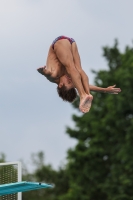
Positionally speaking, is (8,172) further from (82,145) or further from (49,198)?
(49,198)

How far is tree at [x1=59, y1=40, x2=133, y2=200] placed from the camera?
1382 inches

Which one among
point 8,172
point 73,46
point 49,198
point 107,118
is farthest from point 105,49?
point 73,46

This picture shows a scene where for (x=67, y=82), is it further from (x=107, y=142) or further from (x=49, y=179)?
(x=49, y=179)

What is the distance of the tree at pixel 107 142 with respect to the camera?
35.1 meters

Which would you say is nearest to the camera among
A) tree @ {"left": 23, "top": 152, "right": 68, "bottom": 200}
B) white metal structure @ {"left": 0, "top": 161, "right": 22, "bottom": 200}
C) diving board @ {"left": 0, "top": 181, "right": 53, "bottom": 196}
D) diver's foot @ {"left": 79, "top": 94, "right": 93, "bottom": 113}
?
diver's foot @ {"left": 79, "top": 94, "right": 93, "bottom": 113}

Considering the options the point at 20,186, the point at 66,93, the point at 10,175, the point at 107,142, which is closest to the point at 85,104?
the point at 66,93

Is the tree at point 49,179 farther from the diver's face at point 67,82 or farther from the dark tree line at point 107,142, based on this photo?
the diver's face at point 67,82

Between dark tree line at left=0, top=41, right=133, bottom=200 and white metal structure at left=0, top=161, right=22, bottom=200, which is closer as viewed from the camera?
white metal structure at left=0, top=161, right=22, bottom=200

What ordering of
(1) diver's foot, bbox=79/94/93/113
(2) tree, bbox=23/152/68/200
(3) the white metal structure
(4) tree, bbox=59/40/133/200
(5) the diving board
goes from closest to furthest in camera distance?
1. (1) diver's foot, bbox=79/94/93/113
2. (5) the diving board
3. (3) the white metal structure
4. (4) tree, bbox=59/40/133/200
5. (2) tree, bbox=23/152/68/200

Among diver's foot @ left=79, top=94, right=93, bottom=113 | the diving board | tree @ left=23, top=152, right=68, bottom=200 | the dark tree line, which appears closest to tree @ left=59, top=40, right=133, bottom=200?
the dark tree line

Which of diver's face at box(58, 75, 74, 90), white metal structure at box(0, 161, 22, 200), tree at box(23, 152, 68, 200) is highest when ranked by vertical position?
tree at box(23, 152, 68, 200)

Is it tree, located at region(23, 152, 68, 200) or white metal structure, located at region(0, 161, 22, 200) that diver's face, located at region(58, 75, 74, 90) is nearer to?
white metal structure, located at region(0, 161, 22, 200)

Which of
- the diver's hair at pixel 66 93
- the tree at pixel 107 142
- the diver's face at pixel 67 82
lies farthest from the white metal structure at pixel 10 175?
the tree at pixel 107 142

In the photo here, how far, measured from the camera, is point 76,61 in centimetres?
1229
